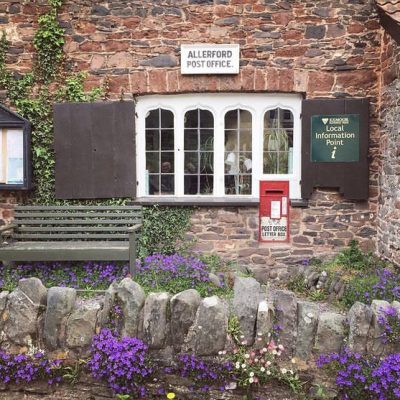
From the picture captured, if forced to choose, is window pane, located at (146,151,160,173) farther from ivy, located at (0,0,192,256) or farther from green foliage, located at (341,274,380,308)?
green foliage, located at (341,274,380,308)

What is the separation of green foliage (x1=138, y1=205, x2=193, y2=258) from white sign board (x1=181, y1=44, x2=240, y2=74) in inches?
84.9

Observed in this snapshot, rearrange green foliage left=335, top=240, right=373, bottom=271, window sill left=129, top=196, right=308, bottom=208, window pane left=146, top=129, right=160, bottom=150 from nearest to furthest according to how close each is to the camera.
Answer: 1. green foliage left=335, top=240, right=373, bottom=271
2. window sill left=129, top=196, right=308, bottom=208
3. window pane left=146, top=129, right=160, bottom=150

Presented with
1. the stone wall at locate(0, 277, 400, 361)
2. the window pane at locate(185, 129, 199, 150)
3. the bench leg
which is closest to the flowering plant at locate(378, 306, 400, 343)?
the stone wall at locate(0, 277, 400, 361)

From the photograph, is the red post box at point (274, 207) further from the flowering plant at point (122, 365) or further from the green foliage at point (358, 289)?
the flowering plant at point (122, 365)

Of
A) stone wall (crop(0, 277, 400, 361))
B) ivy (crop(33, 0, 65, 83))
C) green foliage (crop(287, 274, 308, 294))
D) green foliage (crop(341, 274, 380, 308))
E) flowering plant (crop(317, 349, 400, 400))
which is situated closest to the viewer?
flowering plant (crop(317, 349, 400, 400))

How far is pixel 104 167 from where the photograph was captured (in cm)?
665

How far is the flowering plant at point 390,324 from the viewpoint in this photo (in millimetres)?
3369

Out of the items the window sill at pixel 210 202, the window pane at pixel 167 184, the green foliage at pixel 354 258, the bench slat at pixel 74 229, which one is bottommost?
the green foliage at pixel 354 258

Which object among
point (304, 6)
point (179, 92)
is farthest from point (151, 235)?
point (304, 6)

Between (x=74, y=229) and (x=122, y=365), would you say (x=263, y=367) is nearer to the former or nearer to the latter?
(x=122, y=365)

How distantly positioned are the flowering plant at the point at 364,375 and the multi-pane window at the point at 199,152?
12.9 ft

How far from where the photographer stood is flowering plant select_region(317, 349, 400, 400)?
10.5 feet

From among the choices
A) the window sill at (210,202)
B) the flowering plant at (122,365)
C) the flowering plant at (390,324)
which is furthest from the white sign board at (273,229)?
the flowering plant at (122,365)

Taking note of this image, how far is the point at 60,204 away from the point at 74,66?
7.15 feet
